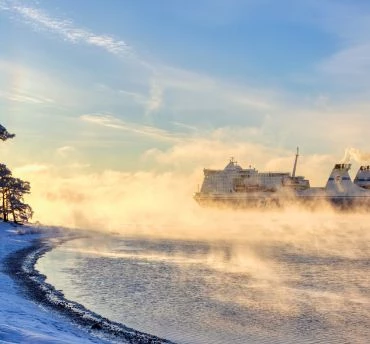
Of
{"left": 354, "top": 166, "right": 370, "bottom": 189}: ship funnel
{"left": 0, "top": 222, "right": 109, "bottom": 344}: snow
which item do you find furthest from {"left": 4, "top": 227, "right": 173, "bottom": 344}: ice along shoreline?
{"left": 354, "top": 166, "right": 370, "bottom": 189}: ship funnel

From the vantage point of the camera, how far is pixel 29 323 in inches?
542

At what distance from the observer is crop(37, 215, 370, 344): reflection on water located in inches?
647

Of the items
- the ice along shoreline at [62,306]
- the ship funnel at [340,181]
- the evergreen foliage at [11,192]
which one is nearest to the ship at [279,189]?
the ship funnel at [340,181]

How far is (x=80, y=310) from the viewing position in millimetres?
18562

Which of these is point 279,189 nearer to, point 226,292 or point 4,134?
point 4,134

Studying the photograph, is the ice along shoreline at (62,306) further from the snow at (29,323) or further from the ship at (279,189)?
the ship at (279,189)

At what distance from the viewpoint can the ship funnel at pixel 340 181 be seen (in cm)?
13150

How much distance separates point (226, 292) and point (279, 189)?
114 metres

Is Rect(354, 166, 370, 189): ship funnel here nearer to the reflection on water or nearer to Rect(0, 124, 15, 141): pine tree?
the reflection on water

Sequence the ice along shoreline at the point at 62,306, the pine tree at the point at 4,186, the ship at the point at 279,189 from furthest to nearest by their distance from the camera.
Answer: the ship at the point at 279,189 → the pine tree at the point at 4,186 → the ice along shoreline at the point at 62,306

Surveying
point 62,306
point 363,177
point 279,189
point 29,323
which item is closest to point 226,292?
point 62,306

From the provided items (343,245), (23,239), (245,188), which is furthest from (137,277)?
(245,188)

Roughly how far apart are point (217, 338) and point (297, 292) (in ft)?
Result: 29.0

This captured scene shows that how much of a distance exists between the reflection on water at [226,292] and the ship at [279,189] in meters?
94.4
